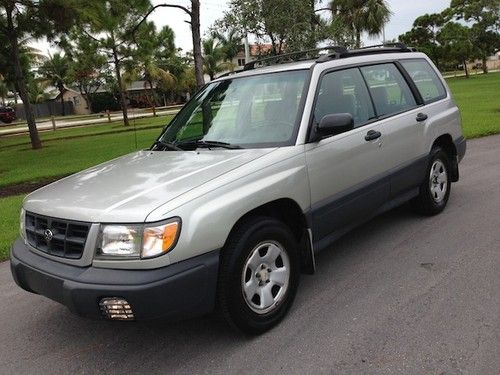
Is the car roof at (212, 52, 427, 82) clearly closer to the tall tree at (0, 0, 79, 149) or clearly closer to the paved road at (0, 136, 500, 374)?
the paved road at (0, 136, 500, 374)

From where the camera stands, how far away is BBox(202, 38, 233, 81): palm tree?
5684cm

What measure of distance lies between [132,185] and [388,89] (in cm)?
288

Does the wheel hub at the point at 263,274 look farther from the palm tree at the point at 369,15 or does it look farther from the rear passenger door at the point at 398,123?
the palm tree at the point at 369,15

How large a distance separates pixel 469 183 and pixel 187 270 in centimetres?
538

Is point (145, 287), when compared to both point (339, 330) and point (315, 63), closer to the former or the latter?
point (339, 330)

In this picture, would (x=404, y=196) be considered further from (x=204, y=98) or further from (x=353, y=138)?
(x=204, y=98)

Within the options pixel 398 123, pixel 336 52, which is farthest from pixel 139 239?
pixel 398 123

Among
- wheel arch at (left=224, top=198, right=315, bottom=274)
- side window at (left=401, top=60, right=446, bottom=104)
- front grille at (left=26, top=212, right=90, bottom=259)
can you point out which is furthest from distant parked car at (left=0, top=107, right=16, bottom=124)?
wheel arch at (left=224, top=198, right=315, bottom=274)

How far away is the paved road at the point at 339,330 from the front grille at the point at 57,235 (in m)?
0.73

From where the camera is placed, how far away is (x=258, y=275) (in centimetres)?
344

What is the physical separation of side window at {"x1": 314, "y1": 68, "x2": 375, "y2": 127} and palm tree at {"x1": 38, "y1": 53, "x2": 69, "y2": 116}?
66.1 metres

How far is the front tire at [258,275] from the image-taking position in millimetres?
3203

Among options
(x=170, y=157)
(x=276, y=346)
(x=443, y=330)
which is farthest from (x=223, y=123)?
(x=443, y=330)

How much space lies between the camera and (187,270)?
9.72 ft
